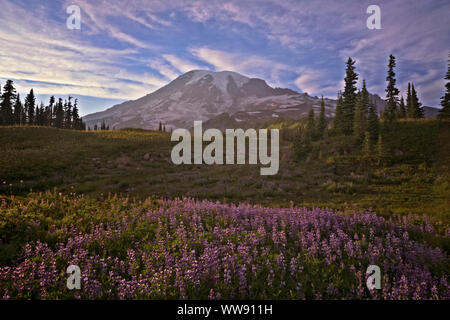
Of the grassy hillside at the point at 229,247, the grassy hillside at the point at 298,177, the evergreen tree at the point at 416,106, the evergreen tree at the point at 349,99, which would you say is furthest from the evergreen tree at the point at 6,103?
the evergreen tree at the point at 416,106

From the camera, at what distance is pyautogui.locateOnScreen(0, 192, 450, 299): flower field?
12.1 feet

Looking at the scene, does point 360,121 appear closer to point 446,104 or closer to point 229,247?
point 446,104

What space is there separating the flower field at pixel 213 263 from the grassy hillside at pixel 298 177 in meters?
6.22

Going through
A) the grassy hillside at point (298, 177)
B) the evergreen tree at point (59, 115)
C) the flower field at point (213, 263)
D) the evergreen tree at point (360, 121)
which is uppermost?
the evergreen tree at point (59, 115)

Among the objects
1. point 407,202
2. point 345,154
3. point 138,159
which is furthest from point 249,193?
point 138,159

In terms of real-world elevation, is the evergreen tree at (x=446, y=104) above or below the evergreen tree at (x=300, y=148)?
above

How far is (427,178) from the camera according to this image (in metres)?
16.4

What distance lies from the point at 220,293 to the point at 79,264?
299 cm

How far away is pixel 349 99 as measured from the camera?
36688 mm

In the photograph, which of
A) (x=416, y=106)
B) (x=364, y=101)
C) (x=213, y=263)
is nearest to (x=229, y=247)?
(x=213, y=263)

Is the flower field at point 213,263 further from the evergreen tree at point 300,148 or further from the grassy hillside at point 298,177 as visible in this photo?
the evergreen tree at point 300,148

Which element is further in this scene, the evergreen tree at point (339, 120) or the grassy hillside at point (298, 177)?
the evergreen tree at point (339, 120)

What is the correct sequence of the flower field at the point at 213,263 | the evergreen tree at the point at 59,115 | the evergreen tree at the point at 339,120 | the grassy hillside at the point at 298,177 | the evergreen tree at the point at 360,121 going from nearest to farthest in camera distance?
the flower field at the point at 213,263, the grassy hillside at the point at 298,177, the evergreen tree at the point at 360,121, the evergreen tree at the point at 339,120, the evergreen tree at the point at 59,115

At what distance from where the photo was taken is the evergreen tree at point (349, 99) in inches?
1406
